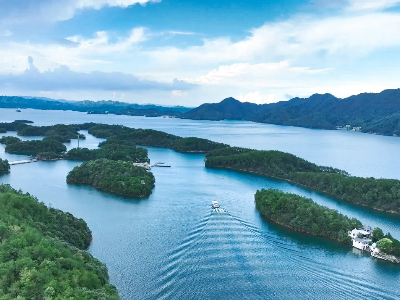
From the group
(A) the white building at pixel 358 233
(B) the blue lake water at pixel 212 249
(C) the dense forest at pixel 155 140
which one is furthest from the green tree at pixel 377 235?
(C) the dense forest at pixel 155 140

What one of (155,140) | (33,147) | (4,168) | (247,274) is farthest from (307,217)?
(155,140)

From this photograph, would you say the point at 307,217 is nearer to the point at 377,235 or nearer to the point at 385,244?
the point at 377,235

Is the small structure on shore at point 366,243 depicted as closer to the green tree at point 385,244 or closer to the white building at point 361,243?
the white building at point 361,243

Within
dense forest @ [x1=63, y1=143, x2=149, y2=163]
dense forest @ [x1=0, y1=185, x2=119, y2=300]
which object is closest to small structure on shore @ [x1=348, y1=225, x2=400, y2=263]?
dense forest @ [x1=0, y1=185, x2=119, y2=300]

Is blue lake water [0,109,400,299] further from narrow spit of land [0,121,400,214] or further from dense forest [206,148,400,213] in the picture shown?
narrow spit of land [0,121,400,214]

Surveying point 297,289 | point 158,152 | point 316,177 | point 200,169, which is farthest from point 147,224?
point 158,152
